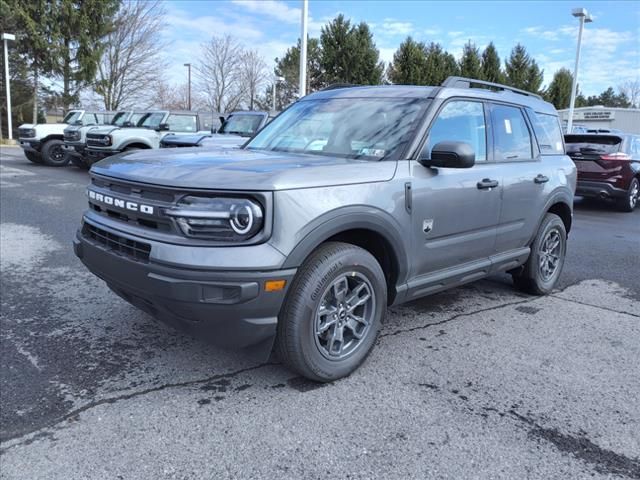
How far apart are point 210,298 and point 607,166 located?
10.9 metres

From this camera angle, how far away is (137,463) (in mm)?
2400

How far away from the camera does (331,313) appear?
10.3ft

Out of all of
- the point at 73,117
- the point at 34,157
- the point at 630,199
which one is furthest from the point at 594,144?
A: the point at 34,157

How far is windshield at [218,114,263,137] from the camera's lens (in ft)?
44.2

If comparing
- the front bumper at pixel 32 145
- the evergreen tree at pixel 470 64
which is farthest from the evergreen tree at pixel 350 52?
the front bumper at pixel 32 145

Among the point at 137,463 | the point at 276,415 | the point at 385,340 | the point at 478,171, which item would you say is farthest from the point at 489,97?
the point at 137,463

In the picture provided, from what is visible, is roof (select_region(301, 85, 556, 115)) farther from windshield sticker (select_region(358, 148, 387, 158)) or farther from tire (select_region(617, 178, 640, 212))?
tire (select_region(617, 178, 640, 212))

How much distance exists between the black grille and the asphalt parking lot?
78cm

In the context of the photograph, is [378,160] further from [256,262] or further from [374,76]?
[374,76]

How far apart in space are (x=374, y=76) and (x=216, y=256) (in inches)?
1347

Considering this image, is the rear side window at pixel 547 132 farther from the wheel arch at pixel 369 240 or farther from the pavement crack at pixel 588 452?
the pavement crack at pixel 588 452

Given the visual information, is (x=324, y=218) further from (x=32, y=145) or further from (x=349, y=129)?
(x=32, y=145)

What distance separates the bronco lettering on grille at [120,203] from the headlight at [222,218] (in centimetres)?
27

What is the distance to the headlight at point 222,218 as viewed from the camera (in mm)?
2672
